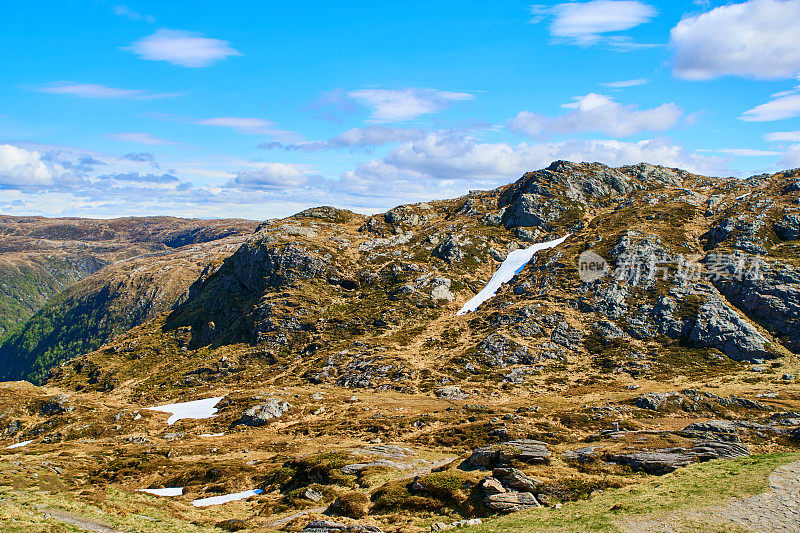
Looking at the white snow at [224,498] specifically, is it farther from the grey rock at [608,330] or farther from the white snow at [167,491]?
the grey rock at [608,330]

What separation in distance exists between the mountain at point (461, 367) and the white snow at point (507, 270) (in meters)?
1.12

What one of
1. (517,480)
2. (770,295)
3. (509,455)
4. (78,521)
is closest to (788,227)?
(770,295)

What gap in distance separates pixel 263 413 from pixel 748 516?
72.9 m

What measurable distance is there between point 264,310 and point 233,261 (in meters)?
45.2

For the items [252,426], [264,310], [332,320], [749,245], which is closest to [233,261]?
[264,310]

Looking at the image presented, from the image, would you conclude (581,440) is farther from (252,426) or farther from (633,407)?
(252,426)

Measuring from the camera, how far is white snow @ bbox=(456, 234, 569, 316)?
12798cm

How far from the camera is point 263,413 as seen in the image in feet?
258

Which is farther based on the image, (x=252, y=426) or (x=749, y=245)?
(x=749, y=245)

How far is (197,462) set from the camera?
57250 mm

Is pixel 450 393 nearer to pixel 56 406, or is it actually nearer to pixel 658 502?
pixel 658 502

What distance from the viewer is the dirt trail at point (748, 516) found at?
73.5 feet

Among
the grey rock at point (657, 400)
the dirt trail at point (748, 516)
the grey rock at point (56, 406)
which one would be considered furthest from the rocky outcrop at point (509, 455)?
the grey rock at point (56, 406)

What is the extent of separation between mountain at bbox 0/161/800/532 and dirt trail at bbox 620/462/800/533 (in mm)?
1396
